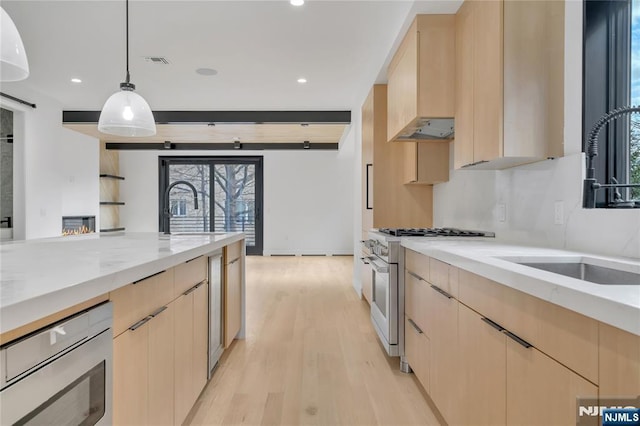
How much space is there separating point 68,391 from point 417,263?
1784 mm

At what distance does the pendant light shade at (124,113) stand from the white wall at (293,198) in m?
6.15

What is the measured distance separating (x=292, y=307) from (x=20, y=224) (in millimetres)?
4018

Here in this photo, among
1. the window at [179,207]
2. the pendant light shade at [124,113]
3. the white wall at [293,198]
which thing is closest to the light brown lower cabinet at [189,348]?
the pendant light shade at [124,113]

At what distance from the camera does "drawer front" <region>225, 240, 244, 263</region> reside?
8.63 ft

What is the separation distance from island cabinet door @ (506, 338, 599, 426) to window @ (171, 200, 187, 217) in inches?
Result: 345

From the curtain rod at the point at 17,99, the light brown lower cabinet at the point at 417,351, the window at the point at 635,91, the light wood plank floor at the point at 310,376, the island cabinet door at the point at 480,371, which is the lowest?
the light wood plank floor at the point at 310,376

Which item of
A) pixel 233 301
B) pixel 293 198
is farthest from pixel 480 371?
pixel 293 198

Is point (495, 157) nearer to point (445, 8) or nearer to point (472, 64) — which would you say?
point (472, 64)

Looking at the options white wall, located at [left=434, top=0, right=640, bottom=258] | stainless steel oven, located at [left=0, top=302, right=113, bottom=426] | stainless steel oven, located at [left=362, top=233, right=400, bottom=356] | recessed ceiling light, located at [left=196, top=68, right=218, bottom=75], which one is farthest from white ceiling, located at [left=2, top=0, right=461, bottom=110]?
stainless steel oven, located at [left=0, top=302, right=113, bottom=426]

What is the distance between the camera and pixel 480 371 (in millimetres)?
1321

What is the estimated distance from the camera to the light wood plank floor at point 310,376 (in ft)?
6.23

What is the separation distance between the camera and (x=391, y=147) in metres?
3.71

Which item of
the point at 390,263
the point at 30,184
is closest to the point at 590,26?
the point at 390,263

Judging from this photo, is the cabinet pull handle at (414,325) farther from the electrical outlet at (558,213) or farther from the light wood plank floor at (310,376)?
the electrical outlet at (558,213)
